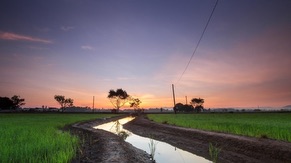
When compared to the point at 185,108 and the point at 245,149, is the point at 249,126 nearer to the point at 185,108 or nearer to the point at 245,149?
the point at 245,149

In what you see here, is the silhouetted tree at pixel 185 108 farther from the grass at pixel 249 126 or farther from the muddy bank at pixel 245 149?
the muddy bank at pixel 245 149

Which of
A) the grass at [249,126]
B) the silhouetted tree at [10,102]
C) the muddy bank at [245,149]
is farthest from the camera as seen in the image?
the silhouetted tree at [10,102]

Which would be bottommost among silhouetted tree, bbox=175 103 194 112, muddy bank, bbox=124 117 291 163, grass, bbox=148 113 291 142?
muddy bank, bbox=124 117 291 163

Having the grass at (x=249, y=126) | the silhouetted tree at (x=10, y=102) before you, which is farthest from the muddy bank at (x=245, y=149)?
the silhouetted tree at (x=10, y=102)

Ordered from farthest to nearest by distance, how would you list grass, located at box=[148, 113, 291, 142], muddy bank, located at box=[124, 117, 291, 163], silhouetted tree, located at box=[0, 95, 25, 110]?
silhouetted tree, located at box=[0, 95, 25, 110] → grass, located at box=[148, 113, 291, 142] → muddy bank, located at box=[124, 117, 291, 163]

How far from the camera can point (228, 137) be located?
14.4 meters

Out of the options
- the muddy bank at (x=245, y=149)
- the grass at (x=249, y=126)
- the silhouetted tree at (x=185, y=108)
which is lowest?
the muddy bank at (x=245, y=149)

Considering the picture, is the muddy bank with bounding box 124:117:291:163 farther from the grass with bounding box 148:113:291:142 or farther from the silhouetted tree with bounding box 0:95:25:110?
the silhouetted tree with bounding box 0:95:25:110

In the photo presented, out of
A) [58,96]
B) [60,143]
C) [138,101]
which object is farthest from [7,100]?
[60,143]

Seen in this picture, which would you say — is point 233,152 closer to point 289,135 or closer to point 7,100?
point 289,135

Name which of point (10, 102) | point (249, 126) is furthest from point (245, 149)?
point (10, 102)

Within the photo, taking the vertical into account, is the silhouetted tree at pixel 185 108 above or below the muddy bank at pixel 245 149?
above

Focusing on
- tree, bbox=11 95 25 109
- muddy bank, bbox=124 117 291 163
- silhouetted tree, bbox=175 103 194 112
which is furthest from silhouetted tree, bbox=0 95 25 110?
muddy bank, bbox=124 117 291 163

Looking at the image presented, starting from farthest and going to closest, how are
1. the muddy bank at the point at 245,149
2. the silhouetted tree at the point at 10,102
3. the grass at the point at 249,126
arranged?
the silhouetted tree at the point at 10,102 < the grass at the point at 249,126 < the muddy bank at the point at 245,149
